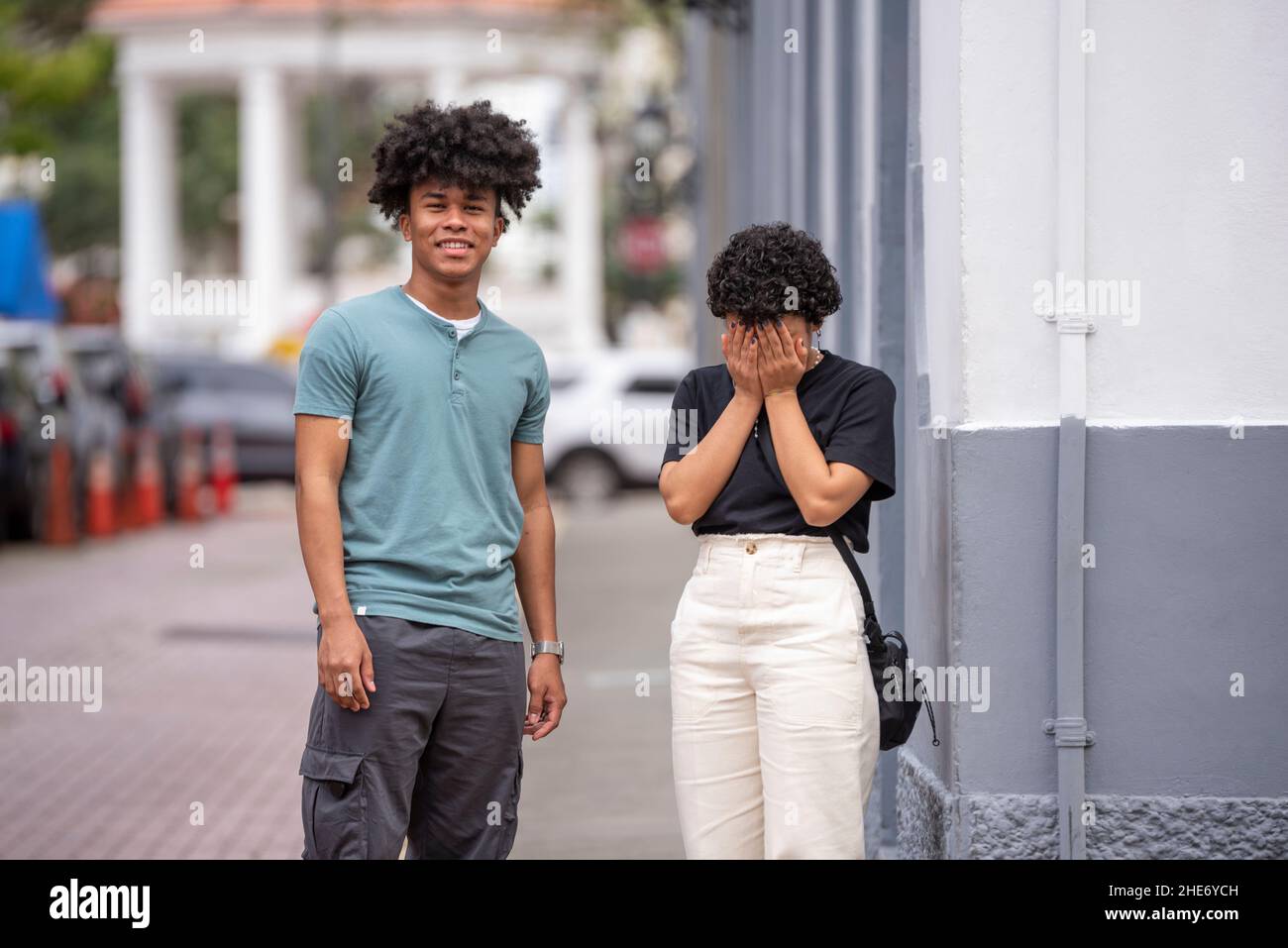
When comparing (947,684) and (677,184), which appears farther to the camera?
(677,184)

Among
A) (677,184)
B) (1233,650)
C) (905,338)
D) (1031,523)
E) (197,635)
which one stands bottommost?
(197,635)

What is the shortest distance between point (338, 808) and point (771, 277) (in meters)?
1.41

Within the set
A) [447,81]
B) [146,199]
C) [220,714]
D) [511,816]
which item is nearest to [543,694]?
[511,816]

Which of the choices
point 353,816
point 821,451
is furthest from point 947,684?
point 353,816

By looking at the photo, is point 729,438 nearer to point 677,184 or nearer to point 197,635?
point 197,635

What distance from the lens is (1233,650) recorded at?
15.0ft

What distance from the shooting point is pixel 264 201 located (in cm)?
4275

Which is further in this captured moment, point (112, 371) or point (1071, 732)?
point (112, 371)

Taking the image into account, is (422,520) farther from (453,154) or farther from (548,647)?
(453,154)

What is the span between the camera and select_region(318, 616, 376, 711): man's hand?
3678 mm

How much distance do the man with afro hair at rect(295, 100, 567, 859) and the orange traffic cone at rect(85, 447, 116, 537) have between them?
14447 millimetres

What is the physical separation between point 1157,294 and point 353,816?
240 centimetres

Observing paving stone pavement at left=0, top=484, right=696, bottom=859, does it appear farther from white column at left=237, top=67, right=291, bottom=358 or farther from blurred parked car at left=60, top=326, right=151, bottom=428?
white column at left=237, top=67, right=291, bottom=358
